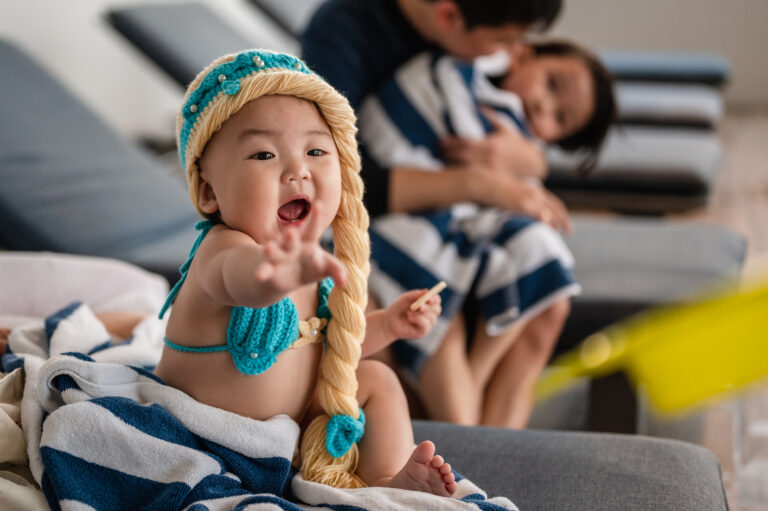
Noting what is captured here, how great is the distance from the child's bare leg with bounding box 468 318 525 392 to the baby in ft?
2.30

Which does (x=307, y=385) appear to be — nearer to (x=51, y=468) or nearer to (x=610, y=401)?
(x=51, y=468)

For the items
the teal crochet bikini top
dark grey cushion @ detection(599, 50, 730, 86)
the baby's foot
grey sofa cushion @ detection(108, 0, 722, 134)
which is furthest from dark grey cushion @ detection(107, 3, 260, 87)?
dark grey cushion @ detection(599, 50, 730, 86)

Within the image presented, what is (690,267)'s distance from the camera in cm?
200

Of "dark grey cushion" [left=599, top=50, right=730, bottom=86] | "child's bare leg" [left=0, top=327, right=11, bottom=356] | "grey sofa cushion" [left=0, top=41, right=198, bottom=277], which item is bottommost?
"dark grey cushion" [left=599, top=50, right=730, bottom=86]

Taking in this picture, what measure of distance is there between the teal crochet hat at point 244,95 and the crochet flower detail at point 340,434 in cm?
26

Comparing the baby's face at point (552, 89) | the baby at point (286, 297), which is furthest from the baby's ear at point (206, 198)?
the baby's face at point (552, 89)

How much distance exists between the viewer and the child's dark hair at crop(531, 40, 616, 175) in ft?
6.57

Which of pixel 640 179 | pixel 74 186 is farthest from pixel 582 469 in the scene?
pixel 640 179

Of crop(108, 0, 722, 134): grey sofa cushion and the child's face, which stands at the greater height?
the child's face

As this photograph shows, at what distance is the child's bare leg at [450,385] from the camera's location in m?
1.54

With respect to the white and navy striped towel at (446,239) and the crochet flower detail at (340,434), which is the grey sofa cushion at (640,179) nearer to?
the white and navy striped towel at (446,239)

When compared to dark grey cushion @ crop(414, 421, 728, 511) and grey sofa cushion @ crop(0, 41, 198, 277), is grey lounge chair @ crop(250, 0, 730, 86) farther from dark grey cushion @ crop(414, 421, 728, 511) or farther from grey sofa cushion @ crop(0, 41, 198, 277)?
dark grey cushion @ crop(414, 421, 728, 511)

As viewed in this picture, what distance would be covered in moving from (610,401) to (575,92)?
0.72 m

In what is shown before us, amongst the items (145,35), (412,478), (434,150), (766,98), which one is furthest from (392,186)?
(766,98)
